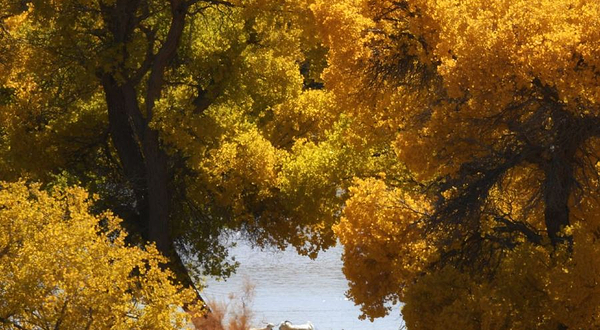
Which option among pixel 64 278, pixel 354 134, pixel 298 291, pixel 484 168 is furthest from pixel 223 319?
pixel 298 291

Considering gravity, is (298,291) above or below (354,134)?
above

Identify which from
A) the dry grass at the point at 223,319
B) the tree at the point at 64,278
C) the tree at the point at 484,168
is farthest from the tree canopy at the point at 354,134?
the tree at the point at 64,278

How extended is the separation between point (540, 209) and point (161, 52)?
9271 millimetres

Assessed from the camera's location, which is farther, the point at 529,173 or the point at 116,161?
the point at 116,161

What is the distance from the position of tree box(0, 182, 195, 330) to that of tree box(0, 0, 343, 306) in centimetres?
852

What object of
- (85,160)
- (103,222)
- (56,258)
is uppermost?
(85,160)

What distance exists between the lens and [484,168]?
17672mm

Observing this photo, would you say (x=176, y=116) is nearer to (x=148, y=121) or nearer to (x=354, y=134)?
(x=148, y=121)

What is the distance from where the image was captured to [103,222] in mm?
25594

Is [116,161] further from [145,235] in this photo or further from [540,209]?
[540,209]

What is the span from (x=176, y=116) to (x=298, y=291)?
12977mm

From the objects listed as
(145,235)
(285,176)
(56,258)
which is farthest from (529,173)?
(145,235)

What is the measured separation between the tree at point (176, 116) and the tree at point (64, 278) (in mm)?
8517

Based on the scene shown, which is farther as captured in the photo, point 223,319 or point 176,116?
point 223,319
